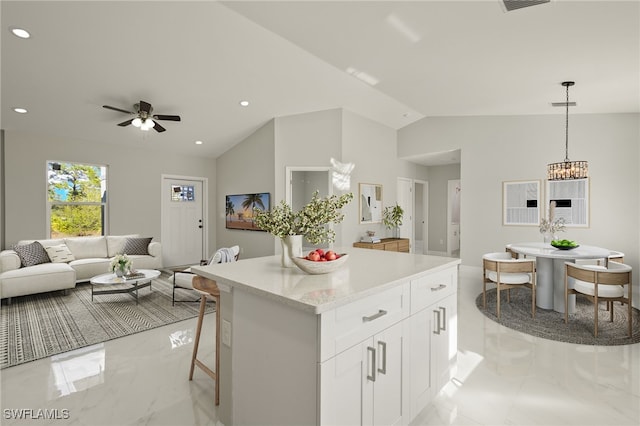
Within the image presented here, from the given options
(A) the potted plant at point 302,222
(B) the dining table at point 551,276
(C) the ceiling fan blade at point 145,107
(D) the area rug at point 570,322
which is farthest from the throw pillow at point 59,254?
(B) the dining table at point 551,276

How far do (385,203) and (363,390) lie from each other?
531 cm

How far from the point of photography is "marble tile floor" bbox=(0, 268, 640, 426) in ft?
6.55

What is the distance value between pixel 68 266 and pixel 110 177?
1.99m

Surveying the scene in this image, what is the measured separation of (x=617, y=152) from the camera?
4.84 meters

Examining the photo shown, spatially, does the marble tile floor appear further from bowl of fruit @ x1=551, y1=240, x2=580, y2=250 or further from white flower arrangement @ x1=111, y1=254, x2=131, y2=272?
white flower arrangement @ x1=111, y1=254, x2=131, y2=272

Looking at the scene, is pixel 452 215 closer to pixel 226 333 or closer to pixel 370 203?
pixel 370 203

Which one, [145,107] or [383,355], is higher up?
[145,107]

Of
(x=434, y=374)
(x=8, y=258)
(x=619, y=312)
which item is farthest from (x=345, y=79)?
(x=8, y=258)

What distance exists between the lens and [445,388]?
90.2 inches

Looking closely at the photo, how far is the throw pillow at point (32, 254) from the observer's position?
15.3ft

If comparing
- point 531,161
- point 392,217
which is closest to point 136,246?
point 392,217

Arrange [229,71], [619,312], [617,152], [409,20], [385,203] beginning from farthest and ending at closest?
[385,203], [617,152], [229,71], [619,312], [409,20]

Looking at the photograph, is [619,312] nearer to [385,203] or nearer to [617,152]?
[617,152]

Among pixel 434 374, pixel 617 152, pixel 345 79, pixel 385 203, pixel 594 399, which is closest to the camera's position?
pixel 434 374
